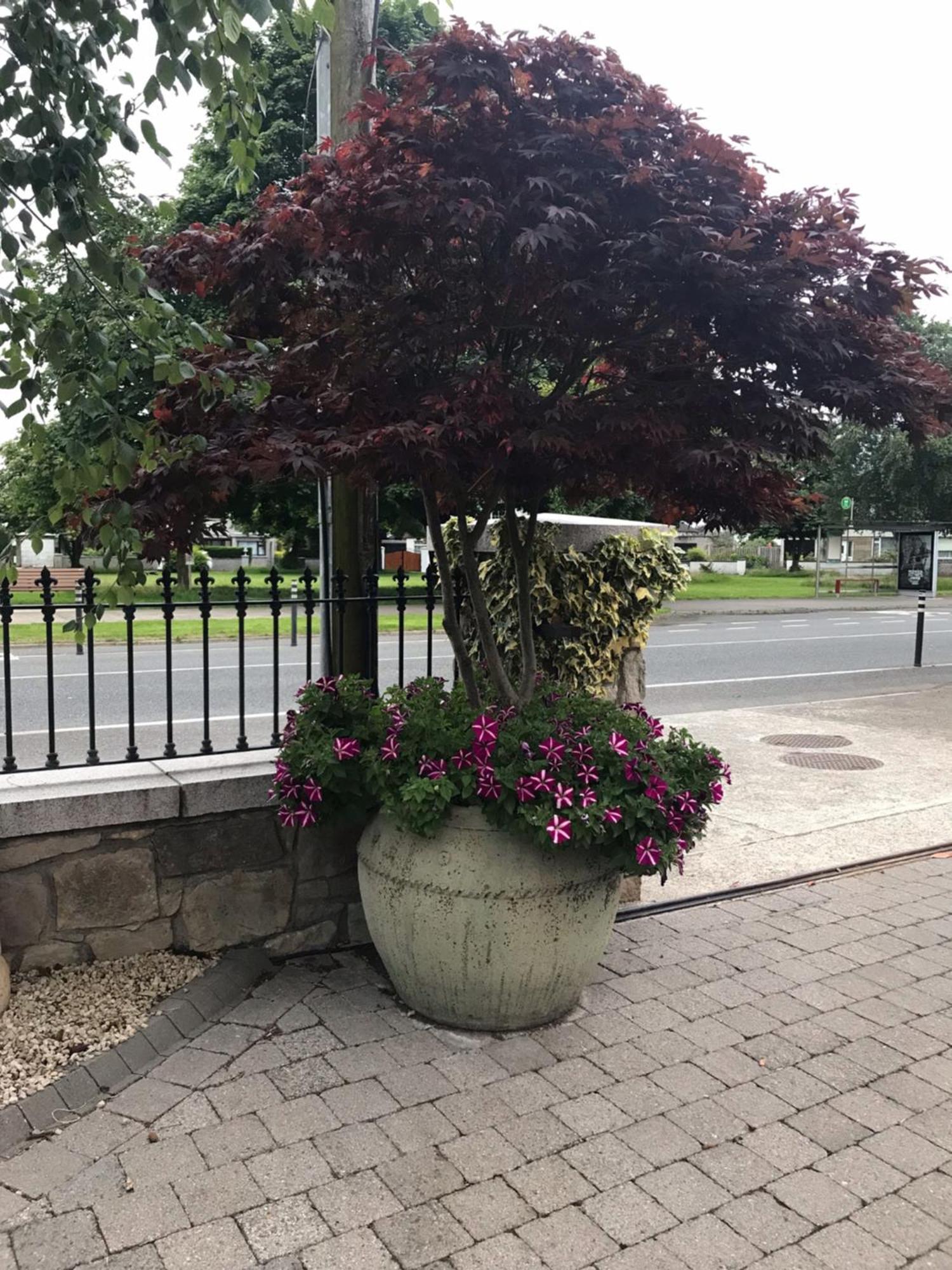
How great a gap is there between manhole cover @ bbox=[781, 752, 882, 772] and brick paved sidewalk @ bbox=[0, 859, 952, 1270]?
13.6 ft

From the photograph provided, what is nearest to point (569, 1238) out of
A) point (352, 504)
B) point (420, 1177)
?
point (420, 1177)

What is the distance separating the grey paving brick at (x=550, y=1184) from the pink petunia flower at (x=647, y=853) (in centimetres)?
91

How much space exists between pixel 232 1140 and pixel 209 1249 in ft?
1.46

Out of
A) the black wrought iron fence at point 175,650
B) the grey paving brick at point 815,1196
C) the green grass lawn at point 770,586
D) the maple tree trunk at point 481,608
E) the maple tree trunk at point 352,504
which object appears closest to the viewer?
the grey paving brick at point 815,1196

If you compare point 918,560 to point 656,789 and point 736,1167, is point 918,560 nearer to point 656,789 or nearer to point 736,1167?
point 656,789

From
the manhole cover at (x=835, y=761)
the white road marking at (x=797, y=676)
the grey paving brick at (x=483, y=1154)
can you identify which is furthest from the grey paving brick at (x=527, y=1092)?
the white road marking at (x=797, y=676)

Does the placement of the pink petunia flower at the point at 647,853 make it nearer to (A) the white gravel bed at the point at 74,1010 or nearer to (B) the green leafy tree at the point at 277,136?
(A) the white gravel bed at the point at 74,1010

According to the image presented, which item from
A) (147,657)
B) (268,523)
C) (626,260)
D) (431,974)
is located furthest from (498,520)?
(268,523)

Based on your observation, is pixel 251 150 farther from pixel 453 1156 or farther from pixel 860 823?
pixel 860 823

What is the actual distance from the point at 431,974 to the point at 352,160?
276cm

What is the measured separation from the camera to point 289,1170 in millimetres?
2730

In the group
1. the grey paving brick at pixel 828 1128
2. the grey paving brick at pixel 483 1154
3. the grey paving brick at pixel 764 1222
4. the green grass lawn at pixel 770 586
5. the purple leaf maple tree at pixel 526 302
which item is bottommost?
the grey paving brick at pixel 828 1128

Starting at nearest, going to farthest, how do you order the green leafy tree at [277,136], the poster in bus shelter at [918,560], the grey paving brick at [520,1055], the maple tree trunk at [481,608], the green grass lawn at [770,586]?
the grey paving brick at [520,1055], the maple tree trunk at [481,608], the green leafy tree at [277,136], the poster in bus shelter at [918,560], the green grass lawn at [770,586]

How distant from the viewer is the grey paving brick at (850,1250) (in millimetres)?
2426
